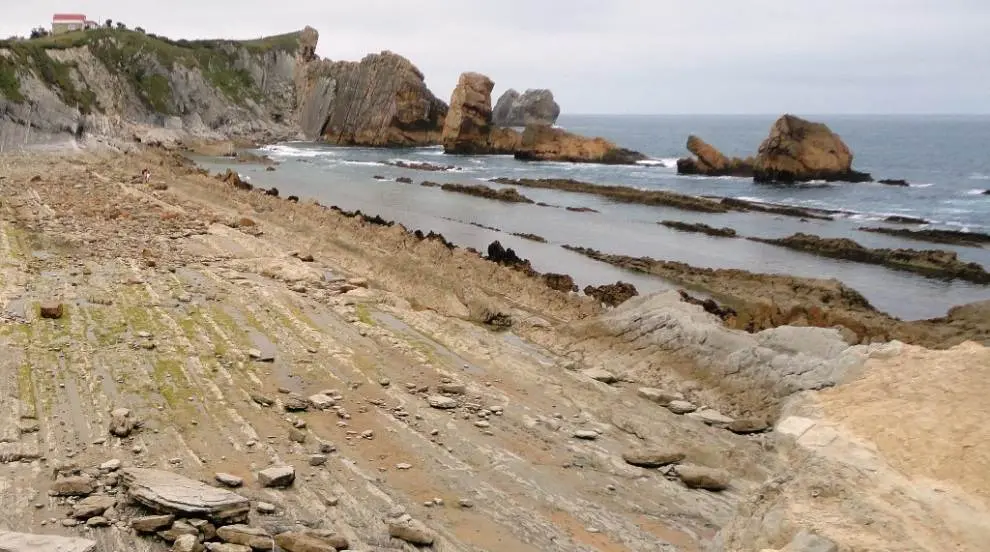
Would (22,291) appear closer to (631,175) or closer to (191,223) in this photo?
(191,223)

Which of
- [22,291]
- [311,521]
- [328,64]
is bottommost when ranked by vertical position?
[311,521]

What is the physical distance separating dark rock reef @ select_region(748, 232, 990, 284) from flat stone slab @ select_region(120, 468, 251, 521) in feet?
90.7

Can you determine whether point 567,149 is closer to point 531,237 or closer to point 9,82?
point 531,237

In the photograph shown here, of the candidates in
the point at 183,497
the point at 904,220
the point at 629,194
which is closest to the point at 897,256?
the point at 904,220

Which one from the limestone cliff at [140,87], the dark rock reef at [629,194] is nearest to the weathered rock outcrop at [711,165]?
the dark rock reef at [629,194]

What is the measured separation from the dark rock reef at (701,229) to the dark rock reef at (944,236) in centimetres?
808

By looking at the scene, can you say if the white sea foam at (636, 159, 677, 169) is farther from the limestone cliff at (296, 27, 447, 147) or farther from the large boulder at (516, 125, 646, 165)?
the limestone cliff at (296, 27, 447, 147)

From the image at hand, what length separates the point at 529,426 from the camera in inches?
426

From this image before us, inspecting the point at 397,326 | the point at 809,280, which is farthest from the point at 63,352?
the point at 809,280

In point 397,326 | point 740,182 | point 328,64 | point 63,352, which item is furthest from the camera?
point 328,64

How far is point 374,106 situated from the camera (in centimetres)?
10162

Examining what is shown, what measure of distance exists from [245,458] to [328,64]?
107 metres

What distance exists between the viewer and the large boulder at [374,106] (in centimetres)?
9988

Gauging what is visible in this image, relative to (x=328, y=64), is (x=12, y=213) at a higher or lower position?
lower
